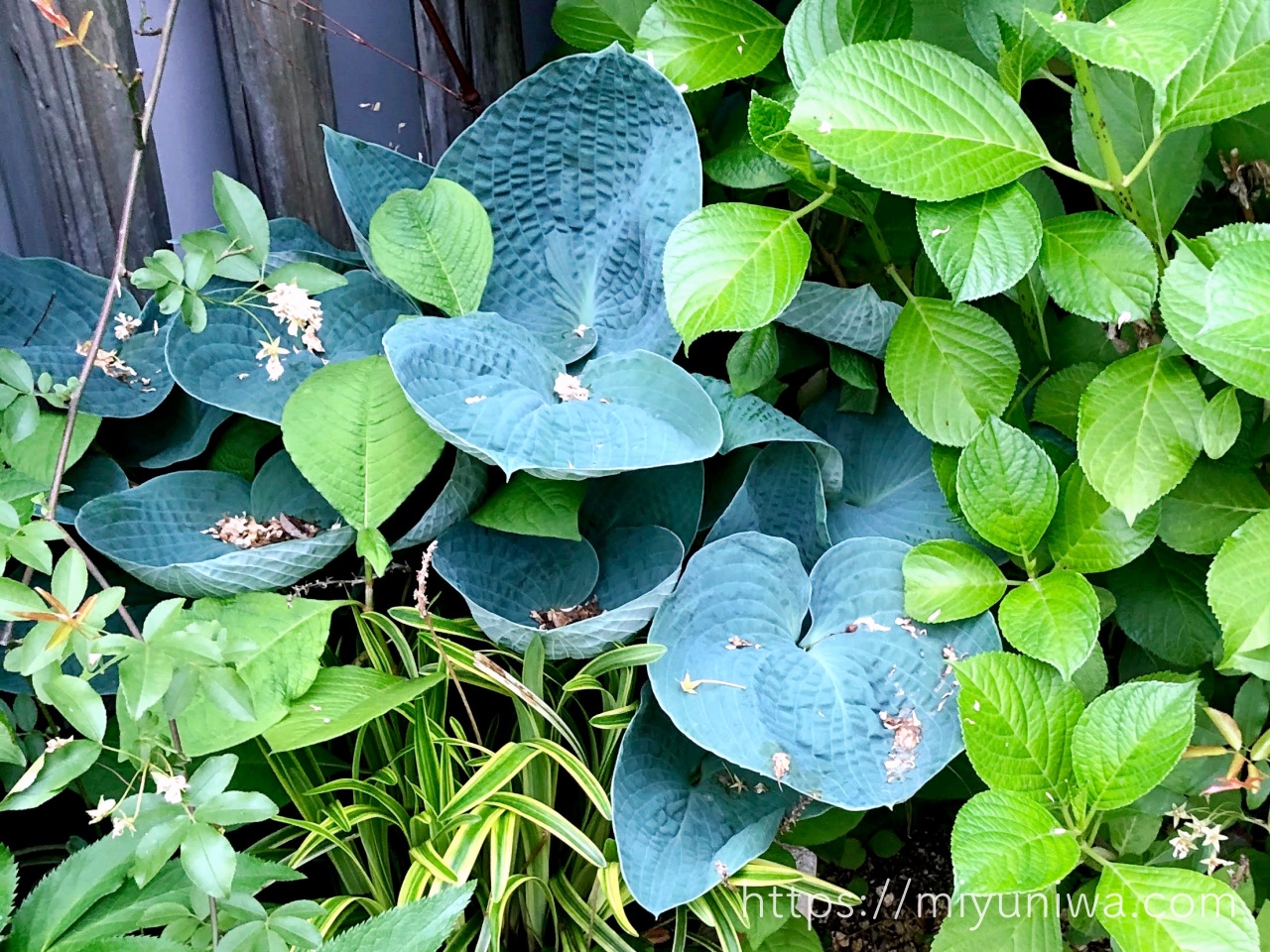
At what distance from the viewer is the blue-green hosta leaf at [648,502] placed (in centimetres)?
85

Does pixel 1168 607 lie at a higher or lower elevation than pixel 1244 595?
lower

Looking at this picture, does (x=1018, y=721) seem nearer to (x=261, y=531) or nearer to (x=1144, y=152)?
(x=1144, y=152)

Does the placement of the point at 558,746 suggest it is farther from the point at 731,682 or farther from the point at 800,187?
the point at 800,187

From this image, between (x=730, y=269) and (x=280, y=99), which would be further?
(x=280, y=99)

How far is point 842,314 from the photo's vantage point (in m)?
0.83

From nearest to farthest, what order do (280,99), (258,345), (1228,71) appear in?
1. (1228,71)
2. (258,345)
3. (280,99)

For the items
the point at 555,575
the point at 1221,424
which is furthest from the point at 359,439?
the point at 1221,424

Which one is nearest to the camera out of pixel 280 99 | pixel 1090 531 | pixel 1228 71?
pixel 1228 71

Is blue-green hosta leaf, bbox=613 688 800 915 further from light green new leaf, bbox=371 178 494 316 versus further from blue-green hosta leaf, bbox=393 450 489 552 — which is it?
light green new leaf, bbox=371 178 494 316

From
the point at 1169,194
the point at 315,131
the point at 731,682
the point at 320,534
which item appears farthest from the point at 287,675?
the point at 1169,194

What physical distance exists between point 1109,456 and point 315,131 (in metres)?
0.82

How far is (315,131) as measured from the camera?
102 centimetres

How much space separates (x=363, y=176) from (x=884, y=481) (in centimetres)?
56

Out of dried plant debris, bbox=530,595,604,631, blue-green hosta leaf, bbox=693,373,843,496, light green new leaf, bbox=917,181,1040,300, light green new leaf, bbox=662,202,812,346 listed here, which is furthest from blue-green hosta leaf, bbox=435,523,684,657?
light green new leaf, bbox=917,181,1040,300
